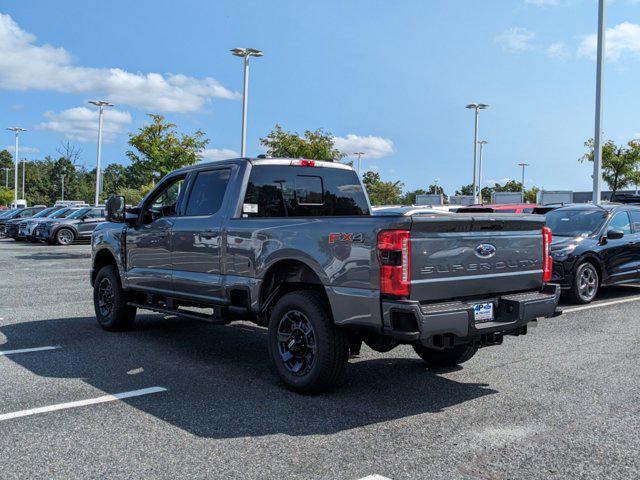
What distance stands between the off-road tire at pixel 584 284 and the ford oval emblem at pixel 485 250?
18.9ft

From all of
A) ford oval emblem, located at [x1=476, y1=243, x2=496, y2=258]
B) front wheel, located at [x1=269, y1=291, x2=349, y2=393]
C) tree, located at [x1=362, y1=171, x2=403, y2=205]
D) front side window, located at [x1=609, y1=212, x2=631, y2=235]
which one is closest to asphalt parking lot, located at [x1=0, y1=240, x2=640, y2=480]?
front wheel, located at [x1=269, y1=291, x2=349, y2=393]

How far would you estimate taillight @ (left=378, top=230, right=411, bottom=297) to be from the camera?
4453 mm

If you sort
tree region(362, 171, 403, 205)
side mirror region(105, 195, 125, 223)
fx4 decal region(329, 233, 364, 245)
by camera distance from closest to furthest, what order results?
fx4 decal region(329, 233, 364, 245) → side mirror region(105, 195, 125, 223) → tree region(362, 171, 403, 205)

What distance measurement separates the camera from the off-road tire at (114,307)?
787cm

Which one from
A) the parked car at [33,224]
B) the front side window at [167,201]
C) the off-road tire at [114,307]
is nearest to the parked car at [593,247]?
the front side window at [167,201]

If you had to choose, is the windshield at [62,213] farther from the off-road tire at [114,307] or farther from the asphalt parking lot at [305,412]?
the asphalt parking lot at [305,412]

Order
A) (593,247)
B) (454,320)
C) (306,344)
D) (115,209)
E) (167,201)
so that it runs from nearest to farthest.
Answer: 1. (454,320)
2. (306,344)
3. (167,201)
4. (115,209)
5. (593,247)

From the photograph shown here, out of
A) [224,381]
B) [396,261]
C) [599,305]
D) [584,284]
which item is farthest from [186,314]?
[599,305]

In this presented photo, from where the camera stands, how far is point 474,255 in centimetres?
489

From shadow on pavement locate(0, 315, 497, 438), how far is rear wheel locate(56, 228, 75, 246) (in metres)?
19.8

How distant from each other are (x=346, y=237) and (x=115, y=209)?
3883 millimetres

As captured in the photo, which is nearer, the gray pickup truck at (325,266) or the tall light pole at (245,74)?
the gray pickup truck at (325,266)

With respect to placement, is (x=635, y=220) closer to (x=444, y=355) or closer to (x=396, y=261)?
(x=444, y=355)

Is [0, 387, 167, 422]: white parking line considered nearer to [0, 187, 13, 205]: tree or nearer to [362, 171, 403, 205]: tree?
[362, 171, 403, 205]: tree
